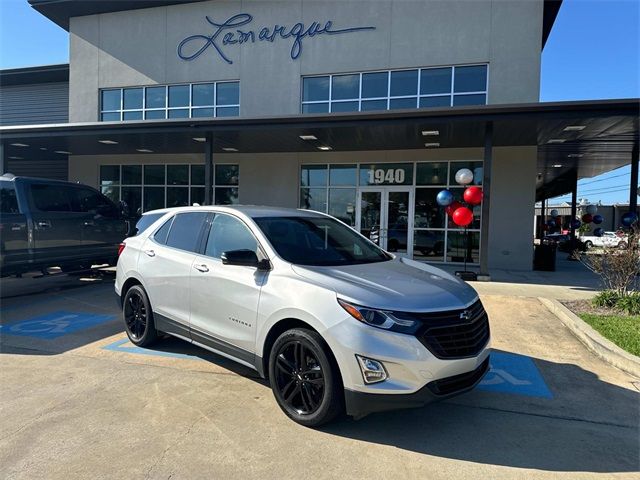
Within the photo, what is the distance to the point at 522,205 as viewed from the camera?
45.4ft

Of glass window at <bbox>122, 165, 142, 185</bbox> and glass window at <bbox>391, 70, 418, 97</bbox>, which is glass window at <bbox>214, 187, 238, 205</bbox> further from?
glass window at <bbox>391, 70, 418, 97</bbox>

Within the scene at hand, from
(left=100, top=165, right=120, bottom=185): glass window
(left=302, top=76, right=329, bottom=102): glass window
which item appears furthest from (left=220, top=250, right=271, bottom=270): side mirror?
(left=100, top=165, right=120, bottom=185): glass window

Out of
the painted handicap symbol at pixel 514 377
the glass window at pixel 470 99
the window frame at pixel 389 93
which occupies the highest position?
the window frame at pixel 389 93

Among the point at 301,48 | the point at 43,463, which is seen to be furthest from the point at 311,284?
the point at 301,48

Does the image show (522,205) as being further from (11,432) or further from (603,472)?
(11,432)

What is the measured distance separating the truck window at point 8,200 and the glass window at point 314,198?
931 centimetres

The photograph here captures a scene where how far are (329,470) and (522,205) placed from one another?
12766mm

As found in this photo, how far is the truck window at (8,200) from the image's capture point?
8.42m

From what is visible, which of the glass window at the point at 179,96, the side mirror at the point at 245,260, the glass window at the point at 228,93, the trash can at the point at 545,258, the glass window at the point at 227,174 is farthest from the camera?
the glass window at the point at 179,96

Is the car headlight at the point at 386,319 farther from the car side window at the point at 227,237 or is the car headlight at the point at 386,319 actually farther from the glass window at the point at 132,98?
the glass window at the point at 132,98

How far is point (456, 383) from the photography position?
3.40 meters

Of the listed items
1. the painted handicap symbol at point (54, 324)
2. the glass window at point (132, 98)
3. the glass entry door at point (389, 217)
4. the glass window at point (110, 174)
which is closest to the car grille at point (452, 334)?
the painted handicap symbol at point (54, 324)

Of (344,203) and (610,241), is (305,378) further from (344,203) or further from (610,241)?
(610,241)

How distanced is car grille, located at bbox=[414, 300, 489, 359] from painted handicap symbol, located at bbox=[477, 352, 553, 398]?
1.12m
